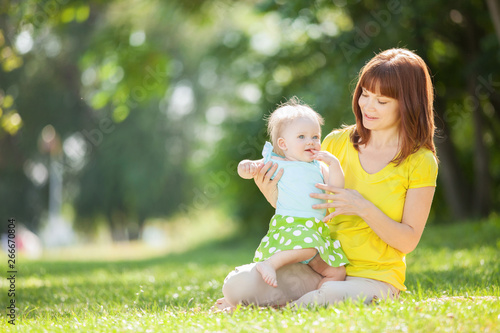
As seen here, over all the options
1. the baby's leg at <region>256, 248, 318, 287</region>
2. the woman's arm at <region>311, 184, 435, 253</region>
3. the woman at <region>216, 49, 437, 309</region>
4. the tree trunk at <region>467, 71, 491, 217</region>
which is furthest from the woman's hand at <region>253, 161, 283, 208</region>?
the tree trunk at <region>467, 71, 491, 217</region>

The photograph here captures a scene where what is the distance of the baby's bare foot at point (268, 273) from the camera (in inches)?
137

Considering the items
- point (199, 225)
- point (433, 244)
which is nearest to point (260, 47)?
point (433, 244)

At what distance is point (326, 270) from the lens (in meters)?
3.79

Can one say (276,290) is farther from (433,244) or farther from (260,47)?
(260,47)

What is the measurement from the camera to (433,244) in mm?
9547

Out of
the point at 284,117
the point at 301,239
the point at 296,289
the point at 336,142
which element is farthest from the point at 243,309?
the point at 336,142

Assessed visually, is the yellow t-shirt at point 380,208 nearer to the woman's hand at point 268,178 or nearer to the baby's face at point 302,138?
the baby's face at point 302,138

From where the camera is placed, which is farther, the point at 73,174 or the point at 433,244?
the point at 73,174

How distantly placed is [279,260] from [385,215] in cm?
70

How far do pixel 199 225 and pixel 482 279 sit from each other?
2627 centimetres

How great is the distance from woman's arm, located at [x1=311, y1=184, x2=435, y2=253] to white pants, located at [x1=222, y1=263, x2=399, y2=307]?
0.32m

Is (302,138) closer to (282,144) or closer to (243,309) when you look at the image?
(282,144)

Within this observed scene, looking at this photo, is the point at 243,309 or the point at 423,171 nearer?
the point at 243,309

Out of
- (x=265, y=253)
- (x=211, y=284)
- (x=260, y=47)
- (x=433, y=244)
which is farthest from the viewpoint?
(x=260, y=47)
